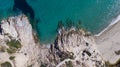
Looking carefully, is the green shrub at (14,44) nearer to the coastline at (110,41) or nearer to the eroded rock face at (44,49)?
the eroded rock face at (44,49)

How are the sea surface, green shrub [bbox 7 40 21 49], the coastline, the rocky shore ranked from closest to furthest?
the rocky shore → the coastline → green shrub [bbox 7 40 21 49] → the sea surface

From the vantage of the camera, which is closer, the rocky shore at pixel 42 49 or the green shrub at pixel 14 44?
the rocky shore at pixel 42 49

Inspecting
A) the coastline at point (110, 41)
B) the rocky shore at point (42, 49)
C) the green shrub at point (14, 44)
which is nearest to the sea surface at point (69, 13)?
the coastline at point (110, 41)

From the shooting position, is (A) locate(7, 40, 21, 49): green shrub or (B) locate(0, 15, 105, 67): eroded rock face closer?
(B) locate(0, 15, 105, 67): eroded rock face

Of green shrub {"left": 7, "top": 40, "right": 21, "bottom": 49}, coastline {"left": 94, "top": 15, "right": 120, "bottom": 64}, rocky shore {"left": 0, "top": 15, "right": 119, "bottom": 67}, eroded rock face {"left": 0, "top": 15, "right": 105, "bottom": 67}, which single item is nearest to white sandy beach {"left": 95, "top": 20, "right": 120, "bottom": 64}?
coastline {"left": 94, "top": 15, "right": 120, "bottom": 64}

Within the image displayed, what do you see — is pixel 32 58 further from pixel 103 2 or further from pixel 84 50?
pixel 103 2

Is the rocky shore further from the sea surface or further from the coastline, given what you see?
the sea surface

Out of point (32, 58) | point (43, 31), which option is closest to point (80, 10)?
point (43, 31)
